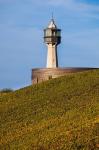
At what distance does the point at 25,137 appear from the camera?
898 inches

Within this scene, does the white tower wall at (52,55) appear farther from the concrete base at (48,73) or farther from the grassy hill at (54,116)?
the grassy hill at (54,116)

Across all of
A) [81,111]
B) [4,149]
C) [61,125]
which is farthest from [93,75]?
[4,149]

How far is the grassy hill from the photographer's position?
20.9 metres

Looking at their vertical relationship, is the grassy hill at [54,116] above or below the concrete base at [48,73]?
below

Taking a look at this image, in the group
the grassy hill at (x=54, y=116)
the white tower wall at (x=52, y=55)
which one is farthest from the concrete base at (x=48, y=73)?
the grassy hill at (x=54, y=116)

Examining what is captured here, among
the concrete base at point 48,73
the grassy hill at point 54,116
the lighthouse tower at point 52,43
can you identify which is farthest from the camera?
the lighthouse tower at point 52,43

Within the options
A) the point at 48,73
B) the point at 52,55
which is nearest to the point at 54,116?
the point at 48,73

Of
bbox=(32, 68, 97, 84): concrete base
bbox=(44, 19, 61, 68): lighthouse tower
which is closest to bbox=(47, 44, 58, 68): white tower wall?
bbox=(44, 19, 61, 68): lighthouse tower

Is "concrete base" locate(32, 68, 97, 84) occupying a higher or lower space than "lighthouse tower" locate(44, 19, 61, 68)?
lower

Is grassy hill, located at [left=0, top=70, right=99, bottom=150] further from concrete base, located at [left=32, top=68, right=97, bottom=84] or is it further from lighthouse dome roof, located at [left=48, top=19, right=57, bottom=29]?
lighthouse dome roof, located at [left=48, top=19, right=57, bottom=29]

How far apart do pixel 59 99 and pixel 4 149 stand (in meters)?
11.0

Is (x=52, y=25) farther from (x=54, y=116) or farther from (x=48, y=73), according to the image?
(x=54, y=116)

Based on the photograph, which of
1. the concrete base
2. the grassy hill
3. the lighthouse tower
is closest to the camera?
the grassy hill

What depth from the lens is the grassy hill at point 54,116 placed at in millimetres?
20922
